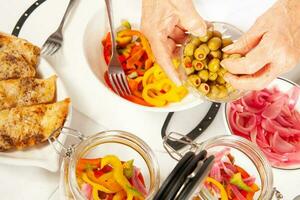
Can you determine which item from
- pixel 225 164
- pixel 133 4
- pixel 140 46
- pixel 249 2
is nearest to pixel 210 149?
pixel 225 164

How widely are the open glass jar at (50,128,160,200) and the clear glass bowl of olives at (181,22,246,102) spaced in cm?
24

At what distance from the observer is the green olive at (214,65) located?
87 centimetres

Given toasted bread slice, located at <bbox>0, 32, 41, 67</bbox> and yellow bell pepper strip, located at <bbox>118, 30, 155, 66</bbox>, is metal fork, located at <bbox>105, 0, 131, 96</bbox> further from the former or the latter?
toasted bread slice, located at <bbox>0, 32, 41, 67</bbox>

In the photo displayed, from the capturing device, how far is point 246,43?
0.84 meters

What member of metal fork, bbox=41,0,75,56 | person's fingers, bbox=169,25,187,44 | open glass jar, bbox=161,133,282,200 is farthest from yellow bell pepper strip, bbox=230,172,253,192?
metal fork, bbox=41,0,75,56

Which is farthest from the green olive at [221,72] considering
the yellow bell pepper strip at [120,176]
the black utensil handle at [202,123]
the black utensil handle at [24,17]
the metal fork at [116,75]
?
the black utensil handle at [24,17]

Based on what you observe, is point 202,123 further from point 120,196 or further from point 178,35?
point 120,196

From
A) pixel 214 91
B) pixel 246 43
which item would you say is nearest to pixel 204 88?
pixel 214 91

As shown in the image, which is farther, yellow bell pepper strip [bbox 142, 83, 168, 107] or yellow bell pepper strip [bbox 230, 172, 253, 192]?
yellow bell pepper strip [bbox 142, 83, 168, 107]

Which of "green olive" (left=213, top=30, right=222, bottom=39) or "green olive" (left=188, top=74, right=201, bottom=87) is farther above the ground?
"green olive" (left=213, top=30, right=222, bottom=39)

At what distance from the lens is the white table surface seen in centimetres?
80

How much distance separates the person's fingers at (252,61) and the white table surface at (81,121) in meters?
0.17

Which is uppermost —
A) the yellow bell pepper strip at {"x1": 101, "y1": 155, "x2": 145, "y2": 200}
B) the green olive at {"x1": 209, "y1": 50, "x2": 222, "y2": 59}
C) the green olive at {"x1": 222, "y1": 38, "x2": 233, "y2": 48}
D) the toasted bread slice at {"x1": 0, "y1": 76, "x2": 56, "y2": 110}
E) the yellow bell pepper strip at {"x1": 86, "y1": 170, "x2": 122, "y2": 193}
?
the green olive at {"x1": 222, "y1": 38, "x2": 233, "y2": 48}

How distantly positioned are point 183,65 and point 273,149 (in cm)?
26
